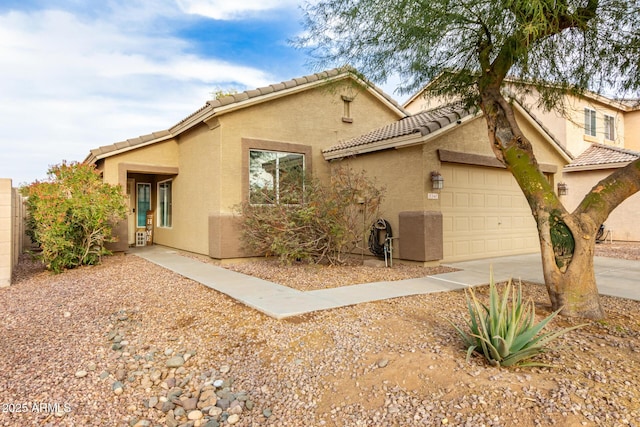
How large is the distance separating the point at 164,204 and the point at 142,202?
1.41 m

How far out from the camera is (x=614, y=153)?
17.2 metres

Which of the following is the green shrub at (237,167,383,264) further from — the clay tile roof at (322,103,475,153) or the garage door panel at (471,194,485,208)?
the garage door panel at (471,194,485,208)

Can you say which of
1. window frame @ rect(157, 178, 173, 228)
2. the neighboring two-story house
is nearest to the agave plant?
the neighboring two-story house

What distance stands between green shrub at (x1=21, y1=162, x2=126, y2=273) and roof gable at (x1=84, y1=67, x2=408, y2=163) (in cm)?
249

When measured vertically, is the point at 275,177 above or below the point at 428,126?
below

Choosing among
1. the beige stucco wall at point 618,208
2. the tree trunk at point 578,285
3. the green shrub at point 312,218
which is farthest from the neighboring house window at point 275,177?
the beige stucco wall at point 618,208

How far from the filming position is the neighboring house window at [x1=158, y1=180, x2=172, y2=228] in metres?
14.1

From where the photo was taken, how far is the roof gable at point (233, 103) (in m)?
10.1

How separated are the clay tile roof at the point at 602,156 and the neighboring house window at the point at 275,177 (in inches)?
522

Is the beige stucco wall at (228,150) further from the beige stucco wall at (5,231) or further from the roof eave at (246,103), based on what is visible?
the beige stucco wall at (5,231)

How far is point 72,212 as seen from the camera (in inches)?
350

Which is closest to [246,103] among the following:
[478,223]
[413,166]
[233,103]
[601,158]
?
[233,103]

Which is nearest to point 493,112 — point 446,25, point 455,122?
point 446,25

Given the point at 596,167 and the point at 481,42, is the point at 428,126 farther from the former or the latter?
the point at 596,167
